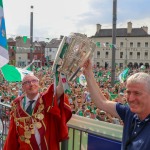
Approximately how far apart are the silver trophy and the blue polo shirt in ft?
1.93

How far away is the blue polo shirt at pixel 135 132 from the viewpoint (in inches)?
79.7

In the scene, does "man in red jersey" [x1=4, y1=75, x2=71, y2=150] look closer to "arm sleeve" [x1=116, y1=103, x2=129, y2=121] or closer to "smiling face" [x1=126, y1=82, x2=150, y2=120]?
"arm sleeve" [x1=116, y1=103, x2=129, y2=121]

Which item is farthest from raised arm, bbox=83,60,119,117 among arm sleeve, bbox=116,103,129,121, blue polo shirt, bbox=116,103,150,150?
blue polo shirt, bbox=116,103,150,150

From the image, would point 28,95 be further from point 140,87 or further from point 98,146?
point 140,87

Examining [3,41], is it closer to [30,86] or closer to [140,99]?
[30,86]

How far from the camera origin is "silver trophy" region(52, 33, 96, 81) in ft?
8.40

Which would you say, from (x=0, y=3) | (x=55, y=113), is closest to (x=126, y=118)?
(x=55, y=113)

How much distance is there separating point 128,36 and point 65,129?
86.2 m

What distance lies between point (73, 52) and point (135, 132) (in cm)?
88

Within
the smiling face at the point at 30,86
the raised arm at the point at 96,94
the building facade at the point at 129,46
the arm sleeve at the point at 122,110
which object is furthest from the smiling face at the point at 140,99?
the building facade at the point at 129,46

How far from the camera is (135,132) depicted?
2131 millimetres

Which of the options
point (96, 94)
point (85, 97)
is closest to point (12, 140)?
point (96, 94)

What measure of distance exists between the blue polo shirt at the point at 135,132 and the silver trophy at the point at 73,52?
590mm

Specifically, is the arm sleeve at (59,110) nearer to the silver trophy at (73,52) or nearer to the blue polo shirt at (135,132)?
the silver trophy at (73,52)
